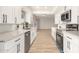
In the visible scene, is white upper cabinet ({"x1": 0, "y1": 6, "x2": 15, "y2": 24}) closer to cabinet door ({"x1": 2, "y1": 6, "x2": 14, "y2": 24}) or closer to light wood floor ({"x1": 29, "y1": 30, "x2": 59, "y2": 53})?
cabinet door ({"x1": 2, "y1": 6, "x2": 14, "y2": 24})

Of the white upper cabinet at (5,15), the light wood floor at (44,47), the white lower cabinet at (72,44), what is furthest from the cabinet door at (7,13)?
the light wood floor at (44,47)

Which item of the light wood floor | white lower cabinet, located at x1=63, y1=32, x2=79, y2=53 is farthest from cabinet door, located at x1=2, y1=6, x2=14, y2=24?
the light wood floor

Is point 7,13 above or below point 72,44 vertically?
above

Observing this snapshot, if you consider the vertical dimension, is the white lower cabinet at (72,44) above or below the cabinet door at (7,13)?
below

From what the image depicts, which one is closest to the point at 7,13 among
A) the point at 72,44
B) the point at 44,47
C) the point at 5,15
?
the point at 5,15

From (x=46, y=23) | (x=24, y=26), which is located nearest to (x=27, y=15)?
(x=24, y=26)

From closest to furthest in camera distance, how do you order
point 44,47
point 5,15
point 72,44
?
1. point 72,44
2. point 5,15
3. point 44,47

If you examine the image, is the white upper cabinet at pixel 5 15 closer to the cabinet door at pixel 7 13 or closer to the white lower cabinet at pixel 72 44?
the cabinet door at pixel 7 13

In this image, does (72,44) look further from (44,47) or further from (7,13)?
(44,47)

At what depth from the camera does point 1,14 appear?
248 centimetres

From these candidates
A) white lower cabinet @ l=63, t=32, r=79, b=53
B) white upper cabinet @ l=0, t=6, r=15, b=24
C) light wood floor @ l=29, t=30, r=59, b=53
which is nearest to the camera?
white lower cabinet @ l=63, t=32, r=79, b=53
